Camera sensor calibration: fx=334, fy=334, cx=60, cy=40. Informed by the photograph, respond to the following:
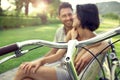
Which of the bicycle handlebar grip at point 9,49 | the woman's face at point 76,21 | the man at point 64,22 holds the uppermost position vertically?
the bicycle handlebar grip at point 9,49

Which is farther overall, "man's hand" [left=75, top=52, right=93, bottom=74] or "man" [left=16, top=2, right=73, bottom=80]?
"man" [left=16, top=2, right=73, bottom=80]

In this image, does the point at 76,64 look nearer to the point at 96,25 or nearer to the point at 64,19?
the point at 96,25

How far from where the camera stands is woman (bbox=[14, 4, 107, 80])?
2438 millimetres

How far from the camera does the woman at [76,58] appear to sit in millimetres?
2438

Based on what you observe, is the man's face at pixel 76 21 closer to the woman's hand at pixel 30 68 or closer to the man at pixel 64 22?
the woman's hand at pixel 30 68

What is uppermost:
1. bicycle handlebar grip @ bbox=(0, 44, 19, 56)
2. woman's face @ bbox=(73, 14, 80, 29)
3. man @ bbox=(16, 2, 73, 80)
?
bicycle handlebar grip @ bbox=(0, 44, 19, 56)

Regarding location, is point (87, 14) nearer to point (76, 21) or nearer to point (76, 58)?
point (76, 21)

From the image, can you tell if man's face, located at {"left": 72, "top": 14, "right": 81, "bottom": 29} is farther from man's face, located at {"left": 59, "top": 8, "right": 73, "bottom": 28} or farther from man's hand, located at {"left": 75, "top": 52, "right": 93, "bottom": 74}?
Result: man's face, located at {"left": 59, "top": 8, "right": 73, "bottom": 28}

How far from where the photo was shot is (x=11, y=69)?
909cm

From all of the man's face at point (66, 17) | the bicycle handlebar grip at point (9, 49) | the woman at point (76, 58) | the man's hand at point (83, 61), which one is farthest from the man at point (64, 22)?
the bicycle handlebar grip at point (9, 49)

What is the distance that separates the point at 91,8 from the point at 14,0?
54.4 meters

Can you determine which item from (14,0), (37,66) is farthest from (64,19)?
(14,0)

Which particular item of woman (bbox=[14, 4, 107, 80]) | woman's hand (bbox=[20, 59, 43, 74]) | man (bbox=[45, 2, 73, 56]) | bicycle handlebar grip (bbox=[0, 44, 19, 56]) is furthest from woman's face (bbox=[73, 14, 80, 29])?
man (bbox=[45, 2, 73, 56])

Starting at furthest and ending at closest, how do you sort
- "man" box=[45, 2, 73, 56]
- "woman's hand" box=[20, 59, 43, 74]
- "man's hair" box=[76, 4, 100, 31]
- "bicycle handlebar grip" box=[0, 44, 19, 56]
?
"man" box=[45, 2, 73, 56] → "man's hair" box=[76, 4, 100, 31] → "woman's hand" box=[20, 59, 43, 74] → "bicycle handlebar grip" box=[0, 44, 19, 56]
